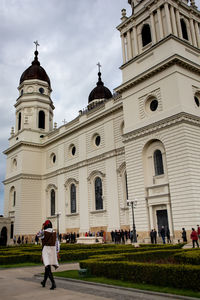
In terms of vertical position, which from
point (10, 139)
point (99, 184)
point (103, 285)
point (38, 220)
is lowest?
point (103, 285)

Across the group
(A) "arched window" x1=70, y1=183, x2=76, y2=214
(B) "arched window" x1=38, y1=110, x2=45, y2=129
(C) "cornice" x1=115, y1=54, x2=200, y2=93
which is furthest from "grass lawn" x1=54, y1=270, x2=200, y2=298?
(B) "arched window" x1=38, y1=110, x2=45, y2=129

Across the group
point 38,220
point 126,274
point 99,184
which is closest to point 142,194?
point 99,184

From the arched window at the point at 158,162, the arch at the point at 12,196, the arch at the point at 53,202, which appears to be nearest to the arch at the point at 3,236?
the arch at the point at 12,196

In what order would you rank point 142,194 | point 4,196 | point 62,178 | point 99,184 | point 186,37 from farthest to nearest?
point 4,196 < point 62,178 < point 99,184 < point 186,37 < point 142,194

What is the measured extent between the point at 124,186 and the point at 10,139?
28.8 metres

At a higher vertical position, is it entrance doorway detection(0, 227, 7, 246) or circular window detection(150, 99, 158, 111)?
circular window detection(150, 99, 158, 111)

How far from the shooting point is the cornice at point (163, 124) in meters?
25.3

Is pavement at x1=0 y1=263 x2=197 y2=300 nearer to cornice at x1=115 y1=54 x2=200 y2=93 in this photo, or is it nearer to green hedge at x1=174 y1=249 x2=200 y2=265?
green hedge at x1=174 y1=249 x2=200 y2=265

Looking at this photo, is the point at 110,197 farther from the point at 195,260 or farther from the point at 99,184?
the point at 195,260

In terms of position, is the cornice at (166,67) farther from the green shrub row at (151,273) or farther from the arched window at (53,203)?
the arched window at (53,203)

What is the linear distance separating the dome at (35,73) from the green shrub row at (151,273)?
47504 millimetres

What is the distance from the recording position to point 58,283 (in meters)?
10.2

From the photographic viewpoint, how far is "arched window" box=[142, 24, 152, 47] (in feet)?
106

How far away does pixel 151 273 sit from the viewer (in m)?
9.20
